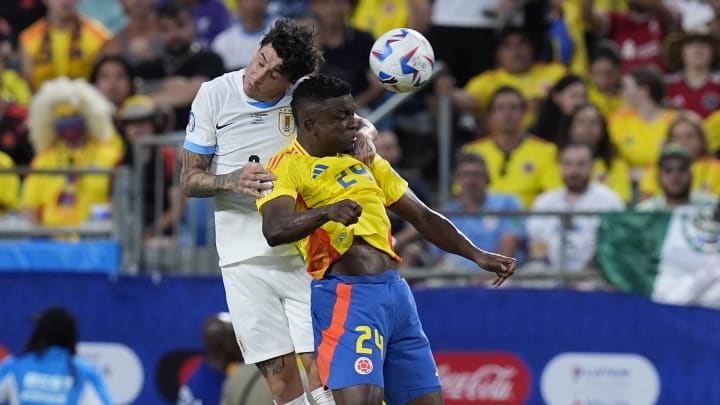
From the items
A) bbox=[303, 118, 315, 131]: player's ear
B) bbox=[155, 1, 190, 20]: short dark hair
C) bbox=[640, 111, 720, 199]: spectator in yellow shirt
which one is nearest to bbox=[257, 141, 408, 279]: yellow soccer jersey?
bbox=[303, 118, 315, 131]: player's ear

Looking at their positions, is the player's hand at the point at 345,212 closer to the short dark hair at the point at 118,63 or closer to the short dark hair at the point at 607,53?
the short dark hair at the point at 607,53

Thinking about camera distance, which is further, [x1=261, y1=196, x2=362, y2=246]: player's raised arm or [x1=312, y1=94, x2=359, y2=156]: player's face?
[x1=312, y1=94, x2=359, y2=156]: player's face

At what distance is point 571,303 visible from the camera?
41.0 ft

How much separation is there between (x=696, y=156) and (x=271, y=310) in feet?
18.3

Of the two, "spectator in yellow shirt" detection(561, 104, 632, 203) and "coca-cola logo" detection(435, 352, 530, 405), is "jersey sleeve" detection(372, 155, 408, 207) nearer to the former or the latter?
"coca-cola logo" detection(435, 352, 530, 405)

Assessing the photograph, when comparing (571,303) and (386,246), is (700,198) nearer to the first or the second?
(571,303)

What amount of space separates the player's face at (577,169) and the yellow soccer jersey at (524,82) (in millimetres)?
1633

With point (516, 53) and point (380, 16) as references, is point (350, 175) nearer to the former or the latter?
point (516, 53)

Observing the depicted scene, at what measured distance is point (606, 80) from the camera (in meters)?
14.5

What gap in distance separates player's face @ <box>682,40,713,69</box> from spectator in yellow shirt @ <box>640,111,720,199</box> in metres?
1.01

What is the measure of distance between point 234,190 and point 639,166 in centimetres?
646

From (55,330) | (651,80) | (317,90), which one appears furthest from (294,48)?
(651,80)

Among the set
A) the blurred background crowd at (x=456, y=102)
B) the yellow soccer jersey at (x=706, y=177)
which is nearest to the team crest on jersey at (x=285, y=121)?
the blurred background crowd at (x=456, y=102)

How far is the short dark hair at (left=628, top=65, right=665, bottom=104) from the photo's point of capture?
13.6m
